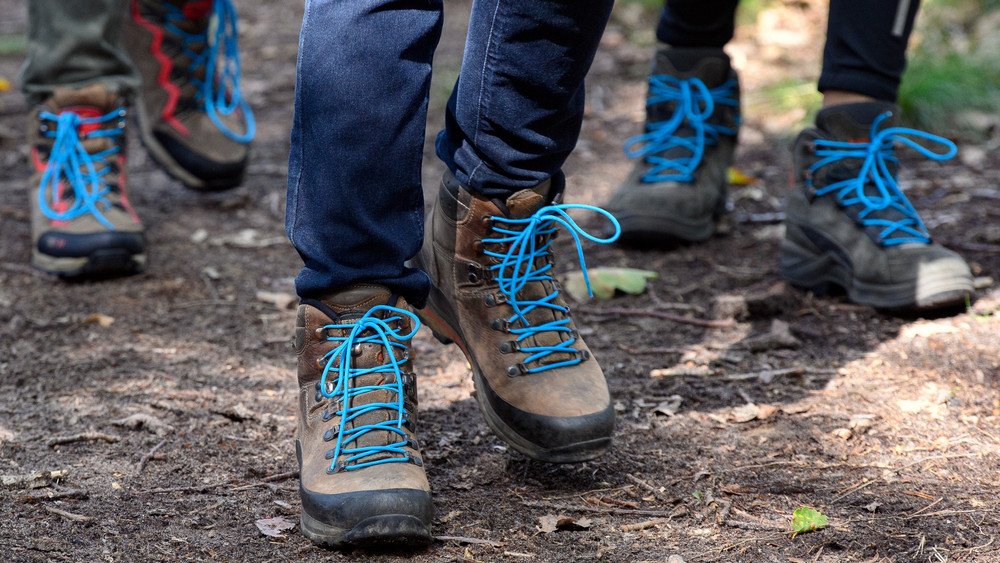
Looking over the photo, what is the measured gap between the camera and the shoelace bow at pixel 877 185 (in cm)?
223

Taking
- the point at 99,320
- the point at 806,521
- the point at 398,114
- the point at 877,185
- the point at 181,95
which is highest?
the point at 398,114

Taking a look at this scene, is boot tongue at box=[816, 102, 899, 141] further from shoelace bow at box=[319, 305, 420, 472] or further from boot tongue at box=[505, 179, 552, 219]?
shoelace bow at box=[319, 305, 420, 472]

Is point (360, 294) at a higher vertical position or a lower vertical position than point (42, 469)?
higher

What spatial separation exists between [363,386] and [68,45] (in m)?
1.61

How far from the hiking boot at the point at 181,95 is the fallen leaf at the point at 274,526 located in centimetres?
184

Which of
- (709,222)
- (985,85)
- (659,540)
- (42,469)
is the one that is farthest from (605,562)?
(985,85)

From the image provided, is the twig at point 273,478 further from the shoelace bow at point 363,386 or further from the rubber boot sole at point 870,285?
the rubber boot sole at point 870,285

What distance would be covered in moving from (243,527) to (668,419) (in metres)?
0.83

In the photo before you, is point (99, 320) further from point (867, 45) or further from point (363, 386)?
point (867, 45)

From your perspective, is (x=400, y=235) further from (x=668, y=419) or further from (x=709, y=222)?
(x=709, y=222)

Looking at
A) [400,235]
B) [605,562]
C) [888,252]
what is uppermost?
[400,235]

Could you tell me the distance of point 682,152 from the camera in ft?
8.85

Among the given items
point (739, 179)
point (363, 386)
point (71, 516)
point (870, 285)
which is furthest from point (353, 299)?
point (739, 179)

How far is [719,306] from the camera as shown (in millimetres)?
2264
